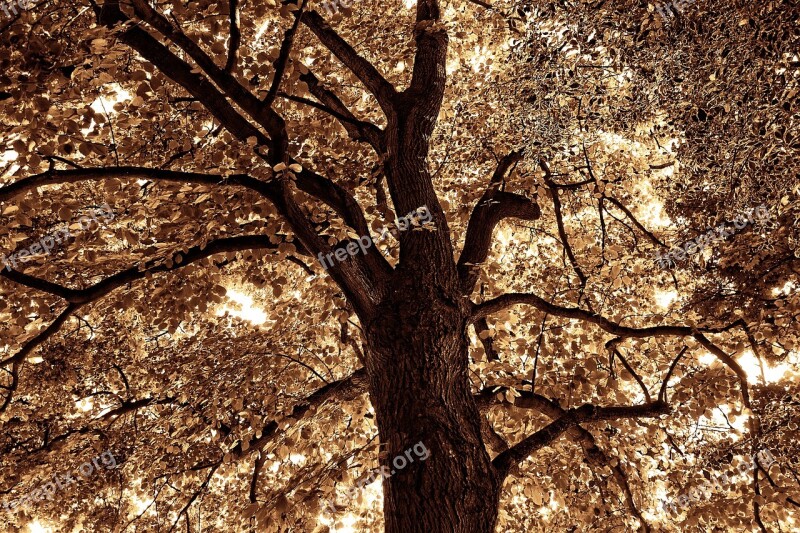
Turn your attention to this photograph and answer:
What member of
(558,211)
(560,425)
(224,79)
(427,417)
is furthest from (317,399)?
(558,211)

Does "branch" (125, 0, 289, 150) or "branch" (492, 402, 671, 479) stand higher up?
"branch" (125, 0, 289, 150)

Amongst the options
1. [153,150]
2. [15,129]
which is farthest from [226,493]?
[15,129]

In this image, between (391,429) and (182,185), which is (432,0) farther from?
(391,429)

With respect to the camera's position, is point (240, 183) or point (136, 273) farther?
point (136, 273)

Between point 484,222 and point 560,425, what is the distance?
2.19m

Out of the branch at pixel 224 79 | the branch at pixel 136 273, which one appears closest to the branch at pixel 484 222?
the branch at pixel 136 273

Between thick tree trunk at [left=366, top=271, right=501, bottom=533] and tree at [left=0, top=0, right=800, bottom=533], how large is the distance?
2cm

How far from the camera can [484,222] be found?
19.8 ft

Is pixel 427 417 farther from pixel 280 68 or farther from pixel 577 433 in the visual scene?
pixel 280 68

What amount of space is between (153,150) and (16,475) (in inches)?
162

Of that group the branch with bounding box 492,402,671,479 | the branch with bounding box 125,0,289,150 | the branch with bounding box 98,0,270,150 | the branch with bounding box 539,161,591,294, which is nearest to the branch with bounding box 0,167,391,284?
the branch with bounding box 125,0,289,150

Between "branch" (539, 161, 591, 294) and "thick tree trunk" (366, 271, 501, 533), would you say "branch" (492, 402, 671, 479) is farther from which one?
"branch" (539, 161, 591, 294)

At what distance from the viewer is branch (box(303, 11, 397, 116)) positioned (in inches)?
242

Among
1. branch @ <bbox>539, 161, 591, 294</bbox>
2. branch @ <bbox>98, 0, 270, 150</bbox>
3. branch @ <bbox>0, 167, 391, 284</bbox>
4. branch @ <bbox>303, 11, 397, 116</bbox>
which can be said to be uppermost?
branch @ <bbox>303, 11, 397, 116</bbox>
